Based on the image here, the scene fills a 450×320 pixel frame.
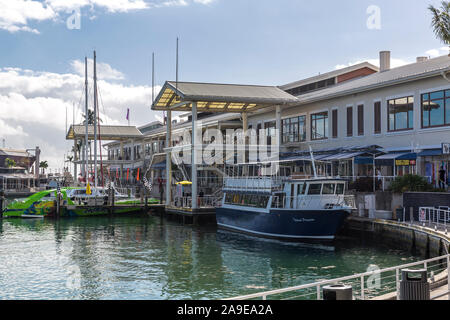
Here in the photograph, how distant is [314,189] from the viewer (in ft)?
101

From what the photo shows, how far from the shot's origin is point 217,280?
70.0 feet

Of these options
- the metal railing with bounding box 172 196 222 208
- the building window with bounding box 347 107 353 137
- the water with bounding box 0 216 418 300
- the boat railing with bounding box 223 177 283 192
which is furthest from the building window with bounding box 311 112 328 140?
the water with bounding box 0 216 418 300

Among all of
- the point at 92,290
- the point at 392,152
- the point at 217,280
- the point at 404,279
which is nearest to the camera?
the point at 404,279

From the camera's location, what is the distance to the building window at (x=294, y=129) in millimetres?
46406

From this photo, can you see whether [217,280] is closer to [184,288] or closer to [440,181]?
[184,288]

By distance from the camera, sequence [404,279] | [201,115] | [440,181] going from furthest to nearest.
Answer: [201,115] → [440,181] → [404,279]

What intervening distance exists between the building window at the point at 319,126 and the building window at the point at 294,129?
1.26m

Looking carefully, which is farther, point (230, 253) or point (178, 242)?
point (178, 242)

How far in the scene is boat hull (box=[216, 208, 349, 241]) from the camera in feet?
98.3

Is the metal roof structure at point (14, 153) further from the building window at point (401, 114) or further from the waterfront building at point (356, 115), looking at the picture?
the building window at point (401, 114)

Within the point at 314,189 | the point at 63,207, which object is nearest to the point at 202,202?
the point at 63,207
